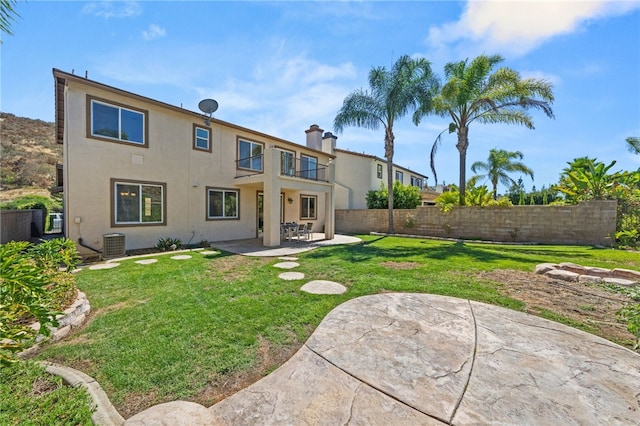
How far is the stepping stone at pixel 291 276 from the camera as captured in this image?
6492 millimetres

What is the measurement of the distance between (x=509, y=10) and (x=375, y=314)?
32.9 ft

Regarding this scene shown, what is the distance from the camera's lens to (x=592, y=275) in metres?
6.61

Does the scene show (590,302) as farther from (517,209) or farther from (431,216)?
Answer: (431,216)

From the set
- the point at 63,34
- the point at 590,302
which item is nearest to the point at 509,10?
the point at 590,302

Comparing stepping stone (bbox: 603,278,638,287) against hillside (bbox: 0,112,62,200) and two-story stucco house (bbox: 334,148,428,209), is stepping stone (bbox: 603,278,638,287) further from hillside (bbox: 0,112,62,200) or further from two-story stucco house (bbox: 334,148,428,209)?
hillside (bbox: 0,112,62,200)

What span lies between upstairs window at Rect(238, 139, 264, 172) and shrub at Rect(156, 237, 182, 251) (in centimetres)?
489

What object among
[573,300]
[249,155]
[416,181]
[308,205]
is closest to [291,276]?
[573,300]

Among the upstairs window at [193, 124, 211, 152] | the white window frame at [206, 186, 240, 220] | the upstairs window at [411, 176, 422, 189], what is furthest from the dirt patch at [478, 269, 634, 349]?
the upstairs window at [411, 176, 422, 189]

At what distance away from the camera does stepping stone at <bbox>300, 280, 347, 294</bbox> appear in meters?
5.51

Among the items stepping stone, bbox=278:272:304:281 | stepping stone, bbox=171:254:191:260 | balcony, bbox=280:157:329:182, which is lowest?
stepping stone, bbox=278:272:304:281

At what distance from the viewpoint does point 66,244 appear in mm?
5469

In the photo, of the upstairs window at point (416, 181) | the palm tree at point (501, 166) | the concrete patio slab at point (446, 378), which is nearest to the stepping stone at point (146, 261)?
the concrete patio slab at point (446, 378)

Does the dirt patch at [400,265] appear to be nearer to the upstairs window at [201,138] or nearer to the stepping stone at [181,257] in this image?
the stepping stone at [181,257]

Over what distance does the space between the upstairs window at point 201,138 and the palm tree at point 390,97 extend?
7867 mm
